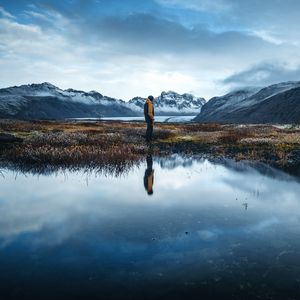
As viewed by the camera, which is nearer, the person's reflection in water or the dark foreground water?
the dark foreground water

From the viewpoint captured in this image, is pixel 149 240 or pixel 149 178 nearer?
pixel 149 240

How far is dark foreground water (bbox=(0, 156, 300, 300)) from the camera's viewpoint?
19.1 ft

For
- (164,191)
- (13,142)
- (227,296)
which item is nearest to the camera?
(227,296)

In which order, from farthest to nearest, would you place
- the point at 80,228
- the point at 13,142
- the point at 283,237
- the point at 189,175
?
1. the point at 13,142
2. the point at 189,175
3. the point at 80,228
4. the point at 283,237

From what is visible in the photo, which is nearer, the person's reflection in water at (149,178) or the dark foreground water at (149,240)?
the dark foreground water at (149,240)

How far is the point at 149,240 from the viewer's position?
7.78 metres

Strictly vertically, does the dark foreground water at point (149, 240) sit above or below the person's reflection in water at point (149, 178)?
below

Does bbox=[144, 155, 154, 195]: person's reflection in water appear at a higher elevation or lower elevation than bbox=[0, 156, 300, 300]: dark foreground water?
higher

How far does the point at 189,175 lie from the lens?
15.9 metres

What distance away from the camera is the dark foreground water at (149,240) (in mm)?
5816

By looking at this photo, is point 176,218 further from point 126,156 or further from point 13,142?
point 13,142

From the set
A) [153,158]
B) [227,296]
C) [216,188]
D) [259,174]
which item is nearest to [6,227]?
[227,296]

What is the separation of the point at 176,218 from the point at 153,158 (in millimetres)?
12455

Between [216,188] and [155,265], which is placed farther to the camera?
[216,188]
